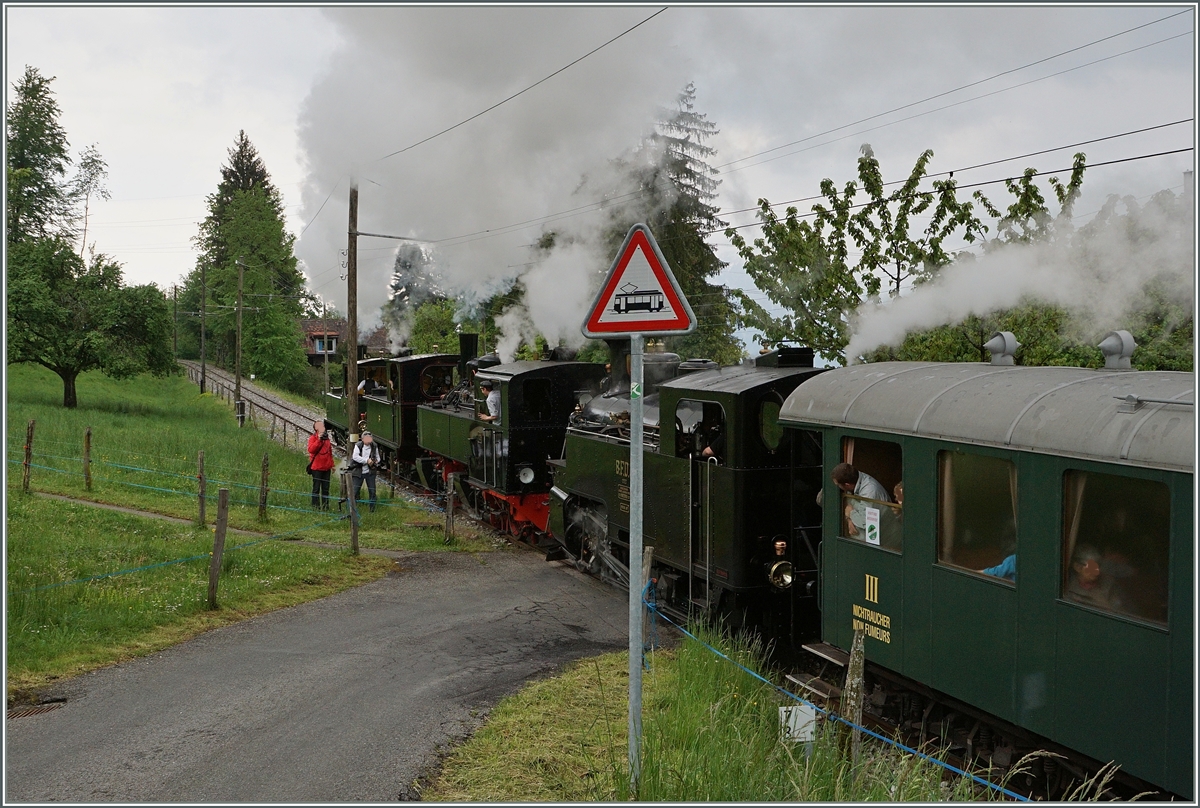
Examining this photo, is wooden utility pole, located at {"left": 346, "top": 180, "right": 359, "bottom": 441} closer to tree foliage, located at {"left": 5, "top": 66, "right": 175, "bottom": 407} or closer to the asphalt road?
the asphalt road

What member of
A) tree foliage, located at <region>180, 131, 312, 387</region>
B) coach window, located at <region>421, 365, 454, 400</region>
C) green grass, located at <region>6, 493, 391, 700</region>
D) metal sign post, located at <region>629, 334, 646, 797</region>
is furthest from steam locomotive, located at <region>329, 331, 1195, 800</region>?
tree foliage, located at <region>180, 131, 312, 387</region>

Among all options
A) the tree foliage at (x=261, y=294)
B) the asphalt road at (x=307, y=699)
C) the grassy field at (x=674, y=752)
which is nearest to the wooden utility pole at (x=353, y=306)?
the asphalt road at (x=307, y=699)

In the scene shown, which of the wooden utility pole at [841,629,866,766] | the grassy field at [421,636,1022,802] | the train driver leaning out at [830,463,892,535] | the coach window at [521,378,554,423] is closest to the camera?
the grassy field at [421,636,1022,802]

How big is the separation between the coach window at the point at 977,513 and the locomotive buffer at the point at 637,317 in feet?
7.42

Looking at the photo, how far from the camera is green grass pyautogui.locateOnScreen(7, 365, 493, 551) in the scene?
14266mm

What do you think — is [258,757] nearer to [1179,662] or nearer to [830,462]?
[830,462]

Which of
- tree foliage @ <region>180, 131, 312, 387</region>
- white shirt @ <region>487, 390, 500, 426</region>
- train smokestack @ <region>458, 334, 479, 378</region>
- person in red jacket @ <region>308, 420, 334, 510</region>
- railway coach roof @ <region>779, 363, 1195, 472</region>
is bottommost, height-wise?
person in red jacket @ <region>308, 420, 334, 510</region>

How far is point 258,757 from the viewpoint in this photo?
5.52 meters

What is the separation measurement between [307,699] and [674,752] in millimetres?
2838

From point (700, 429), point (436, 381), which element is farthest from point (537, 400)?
point (436, 381)

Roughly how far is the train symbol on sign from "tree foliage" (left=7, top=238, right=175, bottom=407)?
31061mm

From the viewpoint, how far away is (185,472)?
18609 mm

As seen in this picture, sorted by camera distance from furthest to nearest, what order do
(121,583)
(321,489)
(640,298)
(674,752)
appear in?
(321,489) → (121,583) → (674,752) → (640,298)

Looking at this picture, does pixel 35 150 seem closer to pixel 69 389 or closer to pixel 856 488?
pixel 69 389
